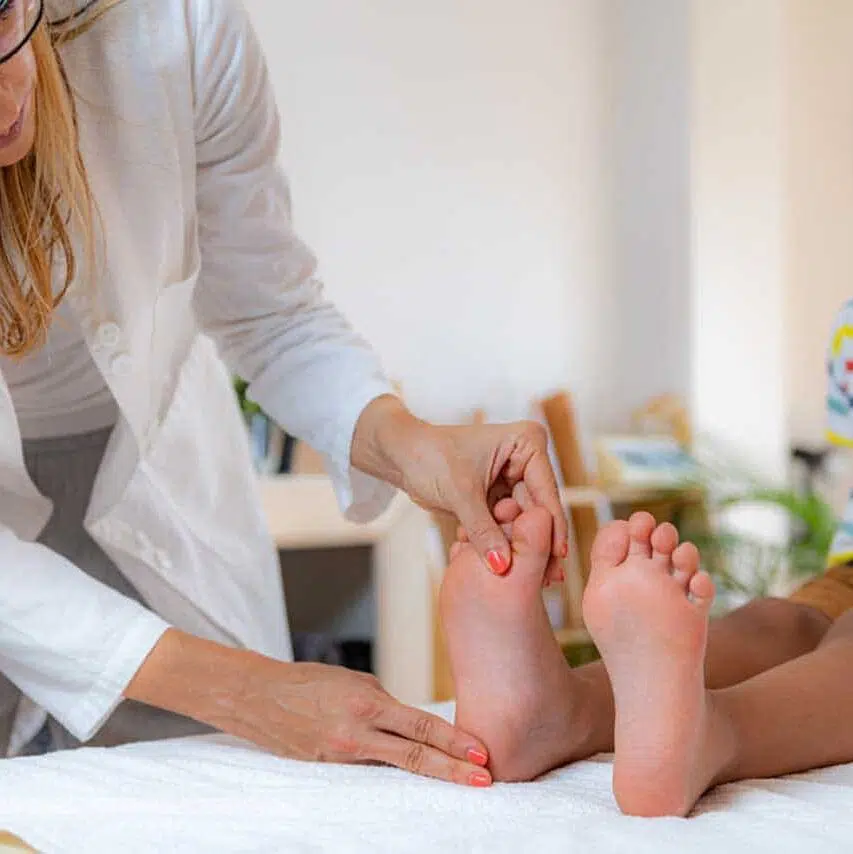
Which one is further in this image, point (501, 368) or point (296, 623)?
point (501, 368)

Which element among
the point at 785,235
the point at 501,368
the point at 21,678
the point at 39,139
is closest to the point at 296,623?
the point at 501,368

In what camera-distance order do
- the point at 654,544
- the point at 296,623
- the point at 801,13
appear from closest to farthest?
the point at 654,544, the point at 296,623, the point at 801,13

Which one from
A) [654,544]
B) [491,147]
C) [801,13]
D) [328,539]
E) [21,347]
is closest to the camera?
[654,544]

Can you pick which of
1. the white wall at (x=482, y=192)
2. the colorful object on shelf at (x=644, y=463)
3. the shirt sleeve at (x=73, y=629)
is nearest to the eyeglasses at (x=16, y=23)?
the shirt sleeve at (x=73, y=629)

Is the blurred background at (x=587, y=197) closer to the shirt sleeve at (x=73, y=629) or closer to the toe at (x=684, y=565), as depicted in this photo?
the shirt sleeve at (x=73, y=629)

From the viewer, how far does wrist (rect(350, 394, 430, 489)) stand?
1271 mm

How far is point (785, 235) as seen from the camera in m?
3.65

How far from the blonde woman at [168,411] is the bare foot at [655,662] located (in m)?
0.13

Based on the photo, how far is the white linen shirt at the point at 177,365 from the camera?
3.72ft

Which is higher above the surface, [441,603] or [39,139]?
[39,139]

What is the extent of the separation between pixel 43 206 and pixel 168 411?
0.33 m

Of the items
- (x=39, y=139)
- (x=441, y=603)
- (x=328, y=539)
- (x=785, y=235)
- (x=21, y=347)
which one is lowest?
(x=328, y=539)

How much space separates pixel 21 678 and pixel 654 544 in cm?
58

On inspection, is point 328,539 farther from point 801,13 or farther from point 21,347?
point 801,13
